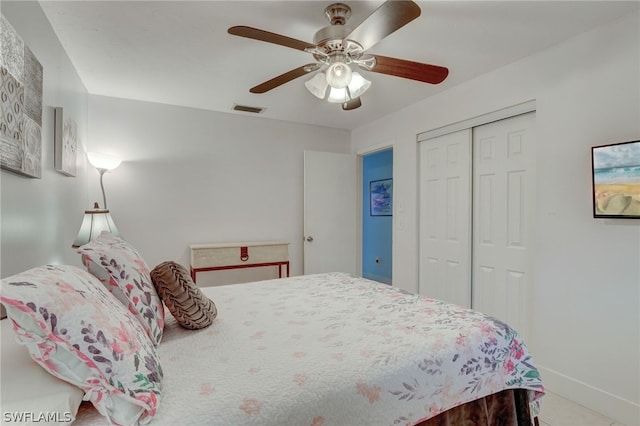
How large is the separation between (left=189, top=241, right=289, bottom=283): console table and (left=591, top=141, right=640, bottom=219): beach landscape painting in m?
2.72

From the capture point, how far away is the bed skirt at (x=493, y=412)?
123 centimetres

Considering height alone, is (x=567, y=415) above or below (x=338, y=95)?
below

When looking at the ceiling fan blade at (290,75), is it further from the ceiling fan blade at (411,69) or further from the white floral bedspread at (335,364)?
the white floral bedspread at (335,364)

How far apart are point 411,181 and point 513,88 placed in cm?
125

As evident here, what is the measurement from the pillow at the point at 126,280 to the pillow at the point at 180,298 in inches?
1.7

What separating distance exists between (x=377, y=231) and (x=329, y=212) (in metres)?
1.58

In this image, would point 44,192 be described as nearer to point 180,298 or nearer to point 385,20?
point 180,298

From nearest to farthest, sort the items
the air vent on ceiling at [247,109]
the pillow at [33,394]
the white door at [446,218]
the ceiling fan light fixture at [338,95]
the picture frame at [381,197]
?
the pillow at [33,394] → the ceiling fan light fixture at [338,95] → the white door at [446,218] → the air vent on ceiling at [247,109] → the picture frame at [381,197]

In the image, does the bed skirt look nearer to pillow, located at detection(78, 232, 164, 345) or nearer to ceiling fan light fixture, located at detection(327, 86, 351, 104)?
pillow, located at detection(78, 232, 164, 345)

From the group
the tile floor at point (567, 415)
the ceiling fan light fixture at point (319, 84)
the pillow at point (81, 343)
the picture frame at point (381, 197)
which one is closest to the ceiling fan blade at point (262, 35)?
the ceiling fan light fixture at point (319, 84)

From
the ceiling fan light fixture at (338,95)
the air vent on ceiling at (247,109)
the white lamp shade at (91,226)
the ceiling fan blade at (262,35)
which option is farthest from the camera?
the air vent on ceiling at (247,109)

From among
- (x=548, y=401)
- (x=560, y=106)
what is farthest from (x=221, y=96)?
(x=548, y=401)

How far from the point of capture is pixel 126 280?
120 cm

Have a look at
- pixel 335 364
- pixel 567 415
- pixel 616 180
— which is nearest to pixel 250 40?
pixel 335 364
